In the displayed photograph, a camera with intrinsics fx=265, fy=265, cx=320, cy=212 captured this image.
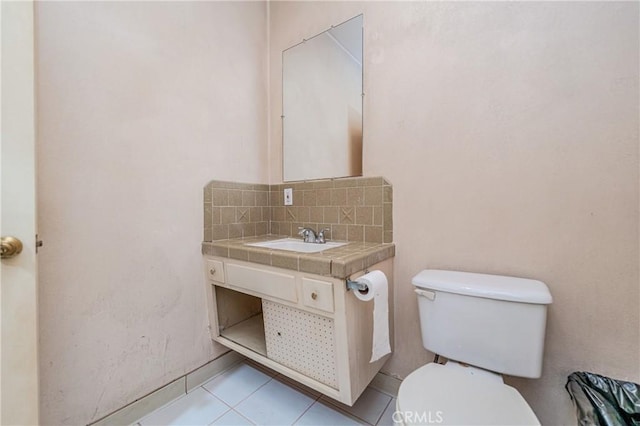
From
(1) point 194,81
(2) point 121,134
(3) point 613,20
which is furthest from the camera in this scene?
(1) point 194,81

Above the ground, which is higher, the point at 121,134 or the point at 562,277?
the point at 121,134

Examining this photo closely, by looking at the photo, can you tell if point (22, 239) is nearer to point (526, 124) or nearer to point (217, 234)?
point (217, 234)

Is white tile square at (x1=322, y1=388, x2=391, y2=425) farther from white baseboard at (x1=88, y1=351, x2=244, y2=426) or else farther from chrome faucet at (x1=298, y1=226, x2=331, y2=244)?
chrome faucet at (x1=298, y1=226, x2=331, y2=244)

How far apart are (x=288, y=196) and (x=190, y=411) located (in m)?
1.26

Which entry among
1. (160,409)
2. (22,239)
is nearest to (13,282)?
(22,239)

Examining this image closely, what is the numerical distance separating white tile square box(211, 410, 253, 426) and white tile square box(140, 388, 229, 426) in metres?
0.03

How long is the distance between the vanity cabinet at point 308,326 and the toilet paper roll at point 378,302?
62 millimetres

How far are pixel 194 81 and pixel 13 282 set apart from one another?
115 centimetres

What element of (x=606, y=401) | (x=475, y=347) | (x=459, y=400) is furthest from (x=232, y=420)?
(x=606, y=401)

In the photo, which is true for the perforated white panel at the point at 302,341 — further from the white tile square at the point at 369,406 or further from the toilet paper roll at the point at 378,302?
the white tile square at the point at 369,406

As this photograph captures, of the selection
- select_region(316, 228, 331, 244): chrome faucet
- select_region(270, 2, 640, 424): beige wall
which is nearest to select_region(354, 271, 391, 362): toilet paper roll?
select_region(270, 2, 640, 424): beige wall

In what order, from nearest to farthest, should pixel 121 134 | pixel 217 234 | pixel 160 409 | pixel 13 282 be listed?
pixel 13 282 → pixel 121 134 → pixel 160 409 → pixel 217 234

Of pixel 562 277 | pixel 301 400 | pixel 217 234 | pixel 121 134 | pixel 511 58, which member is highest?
pixel 511 58

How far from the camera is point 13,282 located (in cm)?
78
